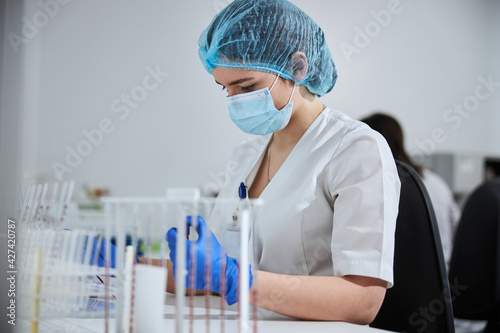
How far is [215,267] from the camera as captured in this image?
805 millimetres

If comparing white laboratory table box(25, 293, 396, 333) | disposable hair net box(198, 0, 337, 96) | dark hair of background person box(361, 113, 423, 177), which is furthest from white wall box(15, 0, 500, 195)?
white laboratory table box(25, 293, 396, 333)

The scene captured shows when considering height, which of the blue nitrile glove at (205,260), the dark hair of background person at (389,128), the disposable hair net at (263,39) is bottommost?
the blue nitrile glove at (205,260)

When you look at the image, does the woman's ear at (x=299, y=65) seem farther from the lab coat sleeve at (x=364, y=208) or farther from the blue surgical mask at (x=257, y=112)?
the lab coat sleeve at (x=364, y=208)

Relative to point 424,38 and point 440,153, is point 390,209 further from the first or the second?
point 440,153

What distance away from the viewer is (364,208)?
1.02 meters

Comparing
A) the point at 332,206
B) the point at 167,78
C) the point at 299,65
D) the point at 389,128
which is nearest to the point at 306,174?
the point at 332,206

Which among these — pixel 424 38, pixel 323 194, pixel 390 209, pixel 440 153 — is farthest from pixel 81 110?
pixel 440 153

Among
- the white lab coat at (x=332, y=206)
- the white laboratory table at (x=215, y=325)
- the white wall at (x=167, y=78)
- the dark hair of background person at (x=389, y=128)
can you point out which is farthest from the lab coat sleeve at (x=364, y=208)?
the dark hair of background person at (x=389, y=128)

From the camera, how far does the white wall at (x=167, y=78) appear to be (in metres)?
1.06

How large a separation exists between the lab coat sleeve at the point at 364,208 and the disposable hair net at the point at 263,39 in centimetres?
24

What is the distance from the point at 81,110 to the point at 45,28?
207 millimetres

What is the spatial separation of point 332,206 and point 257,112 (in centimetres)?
29

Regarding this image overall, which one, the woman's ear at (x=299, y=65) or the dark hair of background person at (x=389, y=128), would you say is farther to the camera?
the dark hair of background person at (x=389, y=128)

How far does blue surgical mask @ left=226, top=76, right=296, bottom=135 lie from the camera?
1106 mm
